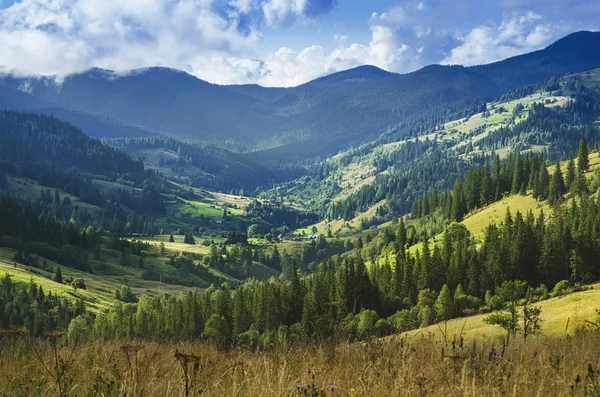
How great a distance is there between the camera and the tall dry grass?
688 cm

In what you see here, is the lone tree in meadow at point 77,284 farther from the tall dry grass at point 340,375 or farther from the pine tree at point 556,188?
the tall dry grass at point 340,375

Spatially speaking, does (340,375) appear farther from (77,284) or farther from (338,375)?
(77,284)

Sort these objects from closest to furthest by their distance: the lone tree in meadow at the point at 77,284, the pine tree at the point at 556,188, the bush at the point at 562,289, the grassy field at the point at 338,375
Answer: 1. the grassy field at the point at 338,375
2. the bush at the point at 562,289
3. the lone tree in meadow at the point at 77,284
4. the pine tree at the point at 556,188

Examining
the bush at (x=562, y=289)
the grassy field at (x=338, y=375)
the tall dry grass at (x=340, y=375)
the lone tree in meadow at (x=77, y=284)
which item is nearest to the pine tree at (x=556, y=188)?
the bush at (x=562, y=289)

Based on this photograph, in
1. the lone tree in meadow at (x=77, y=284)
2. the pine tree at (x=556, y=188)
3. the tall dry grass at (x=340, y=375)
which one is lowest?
the lone tree in meadow at (x=77, y=284)

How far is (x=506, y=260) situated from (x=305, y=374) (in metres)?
136

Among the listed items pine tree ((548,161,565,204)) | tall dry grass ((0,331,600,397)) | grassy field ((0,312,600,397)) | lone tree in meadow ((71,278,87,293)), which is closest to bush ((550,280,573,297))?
pine tree ((548,161,565,204))

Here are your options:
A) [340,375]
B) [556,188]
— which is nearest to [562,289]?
[556,188]

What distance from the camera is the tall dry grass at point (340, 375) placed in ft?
22.6

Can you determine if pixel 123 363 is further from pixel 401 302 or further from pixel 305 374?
pixel 401 302

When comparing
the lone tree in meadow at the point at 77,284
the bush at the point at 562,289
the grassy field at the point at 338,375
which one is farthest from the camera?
the lone tree in meadow at the point at 77,284

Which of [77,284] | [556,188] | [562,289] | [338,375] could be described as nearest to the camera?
[338,375]

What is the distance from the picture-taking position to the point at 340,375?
8203 mm

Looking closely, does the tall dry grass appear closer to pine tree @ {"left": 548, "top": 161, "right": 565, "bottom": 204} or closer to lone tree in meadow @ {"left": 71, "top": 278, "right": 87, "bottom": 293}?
lone tree in meadow @ {"left": 71, "top": 278, "right": 87, "bottom": 293}
